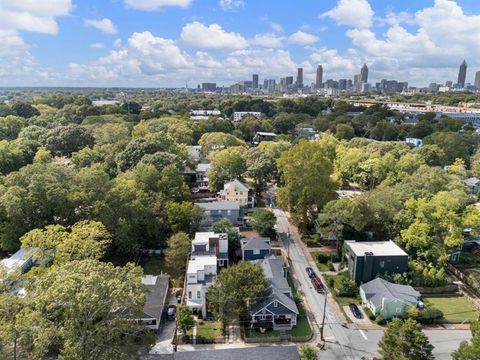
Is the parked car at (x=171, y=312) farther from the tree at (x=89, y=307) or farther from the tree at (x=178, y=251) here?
the tree at (x=89, y=307)

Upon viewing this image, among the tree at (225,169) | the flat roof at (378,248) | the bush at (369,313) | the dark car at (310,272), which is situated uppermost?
the tree at (225,169)

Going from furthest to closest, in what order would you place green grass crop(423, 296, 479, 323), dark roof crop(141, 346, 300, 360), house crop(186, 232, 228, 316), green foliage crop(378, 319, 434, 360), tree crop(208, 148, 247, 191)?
tree crop(208, 148, 247, 191) < green grass crop(423, 296, 479, 323) < house crop(186, 232, 228, 316) < dark roof crop(141, 346, 300, 360) < green foliage crop(378, 319, 434, 360)

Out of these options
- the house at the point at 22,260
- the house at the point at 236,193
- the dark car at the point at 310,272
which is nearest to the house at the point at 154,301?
the house at the point at 22,260

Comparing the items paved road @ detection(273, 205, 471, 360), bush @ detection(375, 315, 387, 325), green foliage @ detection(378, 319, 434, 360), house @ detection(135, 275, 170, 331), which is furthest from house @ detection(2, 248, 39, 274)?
bush @ detection(375, 315, 387, 325)

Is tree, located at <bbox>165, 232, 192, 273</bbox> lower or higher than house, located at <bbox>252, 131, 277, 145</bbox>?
lower

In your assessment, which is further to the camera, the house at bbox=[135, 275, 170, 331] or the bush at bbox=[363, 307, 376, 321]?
the bush at bbox=[363, 307, 376, 321]

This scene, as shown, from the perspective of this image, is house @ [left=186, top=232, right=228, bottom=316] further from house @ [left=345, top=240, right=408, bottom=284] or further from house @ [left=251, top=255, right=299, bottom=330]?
house @ [left=345, top=240, right=408, bottom=284]

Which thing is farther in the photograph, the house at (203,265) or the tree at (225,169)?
the tree at (225,169)
